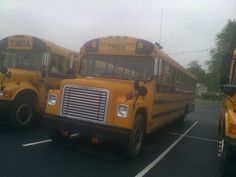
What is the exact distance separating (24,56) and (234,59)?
6.12 metres

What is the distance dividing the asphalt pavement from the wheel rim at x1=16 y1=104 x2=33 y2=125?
1.09 ft

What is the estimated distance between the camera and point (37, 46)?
33.8ft

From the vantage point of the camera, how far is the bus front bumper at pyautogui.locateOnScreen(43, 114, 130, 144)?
6.79 metres

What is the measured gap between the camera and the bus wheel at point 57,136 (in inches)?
306

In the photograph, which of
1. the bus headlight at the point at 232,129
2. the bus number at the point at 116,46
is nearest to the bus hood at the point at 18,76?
the bus number at the point at 116,46

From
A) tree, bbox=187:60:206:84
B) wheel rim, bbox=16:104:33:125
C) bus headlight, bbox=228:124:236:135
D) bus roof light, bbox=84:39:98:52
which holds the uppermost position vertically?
tree, bbox=187:60:206:84

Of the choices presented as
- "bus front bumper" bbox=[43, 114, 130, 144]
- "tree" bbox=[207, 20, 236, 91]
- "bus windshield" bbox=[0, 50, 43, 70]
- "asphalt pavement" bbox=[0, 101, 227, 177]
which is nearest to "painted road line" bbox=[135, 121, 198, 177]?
"asphalt pavement" bbox=[0, 101, 227, 177]

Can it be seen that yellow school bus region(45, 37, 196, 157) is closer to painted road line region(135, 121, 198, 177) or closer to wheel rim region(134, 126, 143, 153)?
wheel rim region(134, 126, 143, 153)

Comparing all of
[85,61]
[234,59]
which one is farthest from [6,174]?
[234,59]

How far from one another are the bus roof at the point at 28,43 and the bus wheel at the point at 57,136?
320cm

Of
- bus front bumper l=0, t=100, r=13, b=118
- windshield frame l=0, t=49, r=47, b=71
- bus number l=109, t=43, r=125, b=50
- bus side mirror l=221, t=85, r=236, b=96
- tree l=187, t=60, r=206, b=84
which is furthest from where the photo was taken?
tree l=187, t=60, r=206, b=84

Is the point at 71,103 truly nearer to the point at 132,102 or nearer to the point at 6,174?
the point at 132,102

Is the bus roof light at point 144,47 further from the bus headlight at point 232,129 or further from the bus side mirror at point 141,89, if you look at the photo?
the bus headlight at point 232,129

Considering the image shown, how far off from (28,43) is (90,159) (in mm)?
4860
